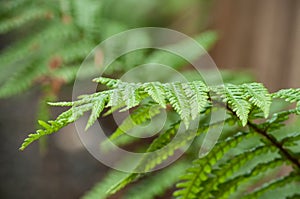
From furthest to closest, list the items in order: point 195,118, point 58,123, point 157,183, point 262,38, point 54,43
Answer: point 262,38
point 54,43
point 157,183
point 195,118
point 58,123

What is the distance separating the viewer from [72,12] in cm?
150

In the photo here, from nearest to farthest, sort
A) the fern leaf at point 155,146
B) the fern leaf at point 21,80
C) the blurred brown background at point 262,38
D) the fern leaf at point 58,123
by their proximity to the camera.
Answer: the fern leaf at point 58,123
the fern leaf at point 155,146
the fern leaf at point 21,80
the blurred brown background at point 262,38

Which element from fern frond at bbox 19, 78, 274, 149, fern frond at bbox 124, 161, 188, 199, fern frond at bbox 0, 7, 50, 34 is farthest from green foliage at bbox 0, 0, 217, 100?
fern frond at bbox 19, 78, 274, 149

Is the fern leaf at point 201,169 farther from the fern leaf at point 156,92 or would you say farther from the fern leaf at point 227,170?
the fern leaf at point 156,92

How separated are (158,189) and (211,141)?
46cm

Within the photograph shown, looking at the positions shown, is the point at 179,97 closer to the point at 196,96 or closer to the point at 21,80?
the point at 196,96

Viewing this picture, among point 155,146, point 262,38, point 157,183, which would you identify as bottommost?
point 157,183

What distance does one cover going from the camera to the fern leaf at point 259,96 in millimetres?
600

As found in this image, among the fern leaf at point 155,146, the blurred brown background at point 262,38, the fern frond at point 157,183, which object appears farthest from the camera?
the blurred brown background at point 262,38

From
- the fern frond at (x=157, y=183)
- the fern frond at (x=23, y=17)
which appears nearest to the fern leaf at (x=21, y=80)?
the fern frond at (x=23, y=17)

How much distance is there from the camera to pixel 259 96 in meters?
0.62

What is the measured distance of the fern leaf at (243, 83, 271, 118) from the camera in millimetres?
600

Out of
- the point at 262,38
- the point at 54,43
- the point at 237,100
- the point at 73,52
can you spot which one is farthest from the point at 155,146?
the point at 262,38

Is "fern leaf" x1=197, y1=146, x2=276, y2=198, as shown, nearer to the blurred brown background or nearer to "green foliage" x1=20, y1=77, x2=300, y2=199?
"green foliage" x1=20, y1=77, x2=300, y2=199
